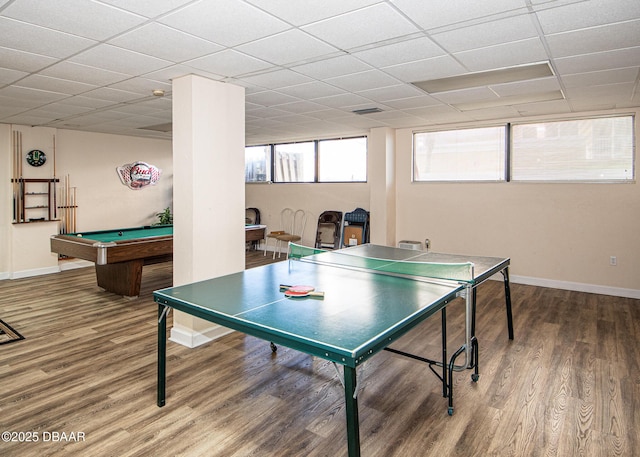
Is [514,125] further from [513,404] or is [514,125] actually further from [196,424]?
[196,424]

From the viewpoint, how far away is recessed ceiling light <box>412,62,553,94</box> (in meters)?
3.64

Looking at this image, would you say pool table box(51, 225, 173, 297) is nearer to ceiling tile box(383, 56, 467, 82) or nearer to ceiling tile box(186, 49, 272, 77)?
ceiling tile box(186, 49, 272, 77)

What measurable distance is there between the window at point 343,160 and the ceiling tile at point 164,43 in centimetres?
482

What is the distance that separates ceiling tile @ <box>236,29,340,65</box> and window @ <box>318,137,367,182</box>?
4.49m

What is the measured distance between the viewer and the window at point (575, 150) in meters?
5.27

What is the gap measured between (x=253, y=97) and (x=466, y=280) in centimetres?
301

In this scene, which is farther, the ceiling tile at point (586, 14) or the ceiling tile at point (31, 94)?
the ceiling tile at point (31, 94)

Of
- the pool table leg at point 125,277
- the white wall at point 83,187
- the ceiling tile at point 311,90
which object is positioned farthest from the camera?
the white wall at point 83,187

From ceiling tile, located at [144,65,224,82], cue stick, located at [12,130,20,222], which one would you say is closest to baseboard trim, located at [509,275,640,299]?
ceiling tile, located at [144,65,224,82]

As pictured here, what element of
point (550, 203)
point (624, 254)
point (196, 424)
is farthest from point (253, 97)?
point (624, 254)

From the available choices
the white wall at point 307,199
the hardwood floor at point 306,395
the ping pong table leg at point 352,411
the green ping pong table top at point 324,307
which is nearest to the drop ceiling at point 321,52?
the green ping pong table top at point 324,307

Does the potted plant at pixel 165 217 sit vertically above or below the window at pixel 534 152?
below

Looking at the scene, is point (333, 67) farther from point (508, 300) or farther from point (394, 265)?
point (508, 300)

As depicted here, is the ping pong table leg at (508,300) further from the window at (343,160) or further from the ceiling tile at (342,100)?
the window at (343,160)
